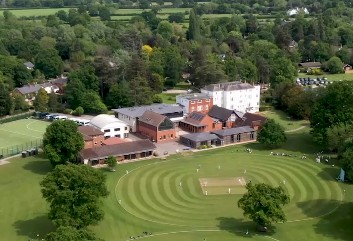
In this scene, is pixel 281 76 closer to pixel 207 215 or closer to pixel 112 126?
pixel 112 126

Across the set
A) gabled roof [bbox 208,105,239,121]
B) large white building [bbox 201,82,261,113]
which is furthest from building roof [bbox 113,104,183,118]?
large white building [bbox 201,82,261,113]

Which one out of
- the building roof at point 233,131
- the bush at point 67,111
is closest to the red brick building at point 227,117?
the building roof at point 233,131

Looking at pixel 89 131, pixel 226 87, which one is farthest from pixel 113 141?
pixel 226 87

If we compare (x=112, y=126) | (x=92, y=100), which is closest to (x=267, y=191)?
(x=112, y=126)

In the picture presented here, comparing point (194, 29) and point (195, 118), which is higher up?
point (194, 29)

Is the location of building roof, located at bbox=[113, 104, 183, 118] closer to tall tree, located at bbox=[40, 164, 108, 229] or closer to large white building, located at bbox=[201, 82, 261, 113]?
large white building, located at bbox=[201, 82, 261, 113]

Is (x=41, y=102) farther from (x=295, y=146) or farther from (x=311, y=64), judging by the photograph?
(x=311, y=64)

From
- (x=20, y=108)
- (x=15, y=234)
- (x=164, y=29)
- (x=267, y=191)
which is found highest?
(x=164, y=29)
